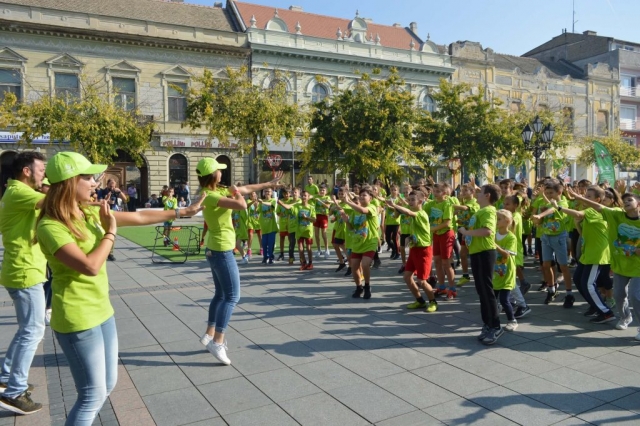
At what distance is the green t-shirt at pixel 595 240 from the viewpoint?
21.3ft

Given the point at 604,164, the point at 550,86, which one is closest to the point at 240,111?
the point at 604,164

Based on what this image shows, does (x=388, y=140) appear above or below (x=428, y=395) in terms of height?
above

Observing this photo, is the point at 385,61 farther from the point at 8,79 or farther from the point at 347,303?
the point at 347,303

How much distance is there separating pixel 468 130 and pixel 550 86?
2162cm

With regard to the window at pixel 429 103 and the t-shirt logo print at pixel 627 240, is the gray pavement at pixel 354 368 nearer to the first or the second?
the t-shirt logo print at pixel 627 240

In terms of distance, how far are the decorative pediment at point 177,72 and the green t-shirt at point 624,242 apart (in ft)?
87.0

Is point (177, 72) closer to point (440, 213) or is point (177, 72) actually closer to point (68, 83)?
point (68, 83)

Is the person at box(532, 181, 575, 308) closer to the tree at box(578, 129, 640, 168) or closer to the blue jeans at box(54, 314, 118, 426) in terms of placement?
the blue jeans at box(54, 314, 118, 426)

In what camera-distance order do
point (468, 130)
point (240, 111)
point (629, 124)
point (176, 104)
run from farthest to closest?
point (629, 124)
point (176, 104)
point (468, 130)
point (240, 111)

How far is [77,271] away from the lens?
274cm

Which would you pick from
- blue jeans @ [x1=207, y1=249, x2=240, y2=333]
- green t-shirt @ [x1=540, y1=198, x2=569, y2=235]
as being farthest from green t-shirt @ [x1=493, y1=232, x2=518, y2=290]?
blue jeans @ [x1=207, y1=249, x2=240, y2=333]

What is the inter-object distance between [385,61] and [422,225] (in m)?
29.2

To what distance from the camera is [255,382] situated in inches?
183

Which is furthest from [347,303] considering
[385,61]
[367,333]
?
[385,61]
